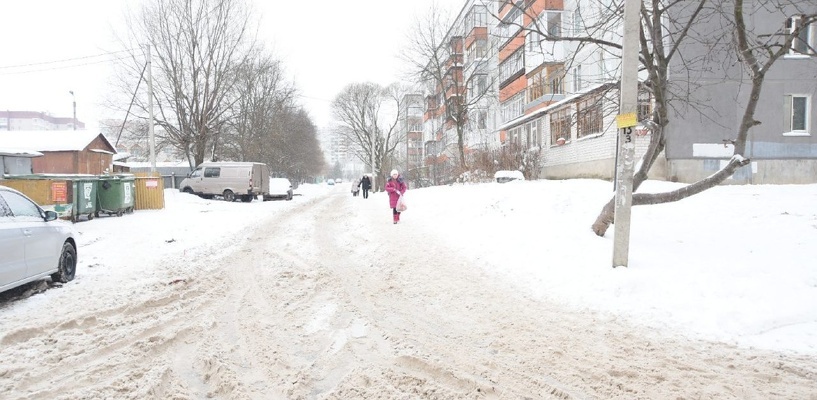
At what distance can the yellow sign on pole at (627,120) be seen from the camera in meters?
6.37

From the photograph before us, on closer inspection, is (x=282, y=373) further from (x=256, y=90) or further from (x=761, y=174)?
(x=256, y=90)

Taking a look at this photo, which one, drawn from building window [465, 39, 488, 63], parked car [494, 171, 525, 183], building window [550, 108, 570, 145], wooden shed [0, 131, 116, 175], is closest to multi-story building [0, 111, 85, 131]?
wooden shed [0, 131, 116, 175]

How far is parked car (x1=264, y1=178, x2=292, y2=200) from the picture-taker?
103 feet

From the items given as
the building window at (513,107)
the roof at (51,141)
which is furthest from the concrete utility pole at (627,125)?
the roof at (51,141)

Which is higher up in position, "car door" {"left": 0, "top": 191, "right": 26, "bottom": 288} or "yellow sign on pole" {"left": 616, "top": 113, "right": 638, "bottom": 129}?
"yellow sign on pole" {"left": 616, "top": 113, "right": 638, "bottom": 129}

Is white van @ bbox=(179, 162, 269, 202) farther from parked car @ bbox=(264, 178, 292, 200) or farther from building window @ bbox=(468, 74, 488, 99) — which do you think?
building window @ bbox=(468, 74, 488, 99)

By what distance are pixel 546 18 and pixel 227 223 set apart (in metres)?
17.6

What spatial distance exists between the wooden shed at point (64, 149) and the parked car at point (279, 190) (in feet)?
31.5

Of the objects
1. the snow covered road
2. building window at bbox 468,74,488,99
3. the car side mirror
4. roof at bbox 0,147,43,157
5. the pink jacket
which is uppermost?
building window at bbox 468,74,488,99

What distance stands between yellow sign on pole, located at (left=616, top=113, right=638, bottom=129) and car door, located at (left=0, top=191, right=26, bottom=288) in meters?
7.57

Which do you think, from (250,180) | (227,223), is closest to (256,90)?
(250,180)

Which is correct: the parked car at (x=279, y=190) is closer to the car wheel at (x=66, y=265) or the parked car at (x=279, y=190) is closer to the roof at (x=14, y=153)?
the roof at (x=14, y=153)

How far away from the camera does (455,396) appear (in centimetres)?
332

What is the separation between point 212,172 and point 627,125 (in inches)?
1047
